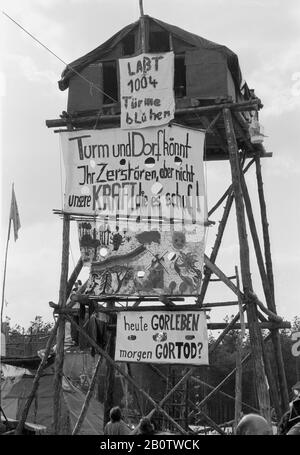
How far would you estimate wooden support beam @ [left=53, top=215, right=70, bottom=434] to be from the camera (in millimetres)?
15773

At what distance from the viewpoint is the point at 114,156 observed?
16500 millimetres

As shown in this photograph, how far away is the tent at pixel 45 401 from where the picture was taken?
20781mm

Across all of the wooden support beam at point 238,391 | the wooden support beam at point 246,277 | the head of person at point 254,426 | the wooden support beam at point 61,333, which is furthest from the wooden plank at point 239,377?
the head of person at point 254,426

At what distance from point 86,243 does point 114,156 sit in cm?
192

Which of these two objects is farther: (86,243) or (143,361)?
(86,243)

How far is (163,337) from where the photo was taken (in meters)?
15.3

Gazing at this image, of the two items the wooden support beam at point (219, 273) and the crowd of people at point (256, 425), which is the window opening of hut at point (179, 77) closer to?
the wooden support beam at point (219, 273)

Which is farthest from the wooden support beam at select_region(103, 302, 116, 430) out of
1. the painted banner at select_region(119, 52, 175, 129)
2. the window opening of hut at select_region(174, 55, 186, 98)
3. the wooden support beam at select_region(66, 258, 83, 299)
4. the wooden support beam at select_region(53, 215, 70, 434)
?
the window opening of hut at select_region(174, 55, 186, 98)

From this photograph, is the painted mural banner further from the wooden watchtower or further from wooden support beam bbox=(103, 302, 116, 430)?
wooden support beam bbox=(103, 302, 116, 430)

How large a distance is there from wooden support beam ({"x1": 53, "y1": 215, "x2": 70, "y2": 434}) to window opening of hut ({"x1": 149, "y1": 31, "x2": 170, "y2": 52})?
455cm
